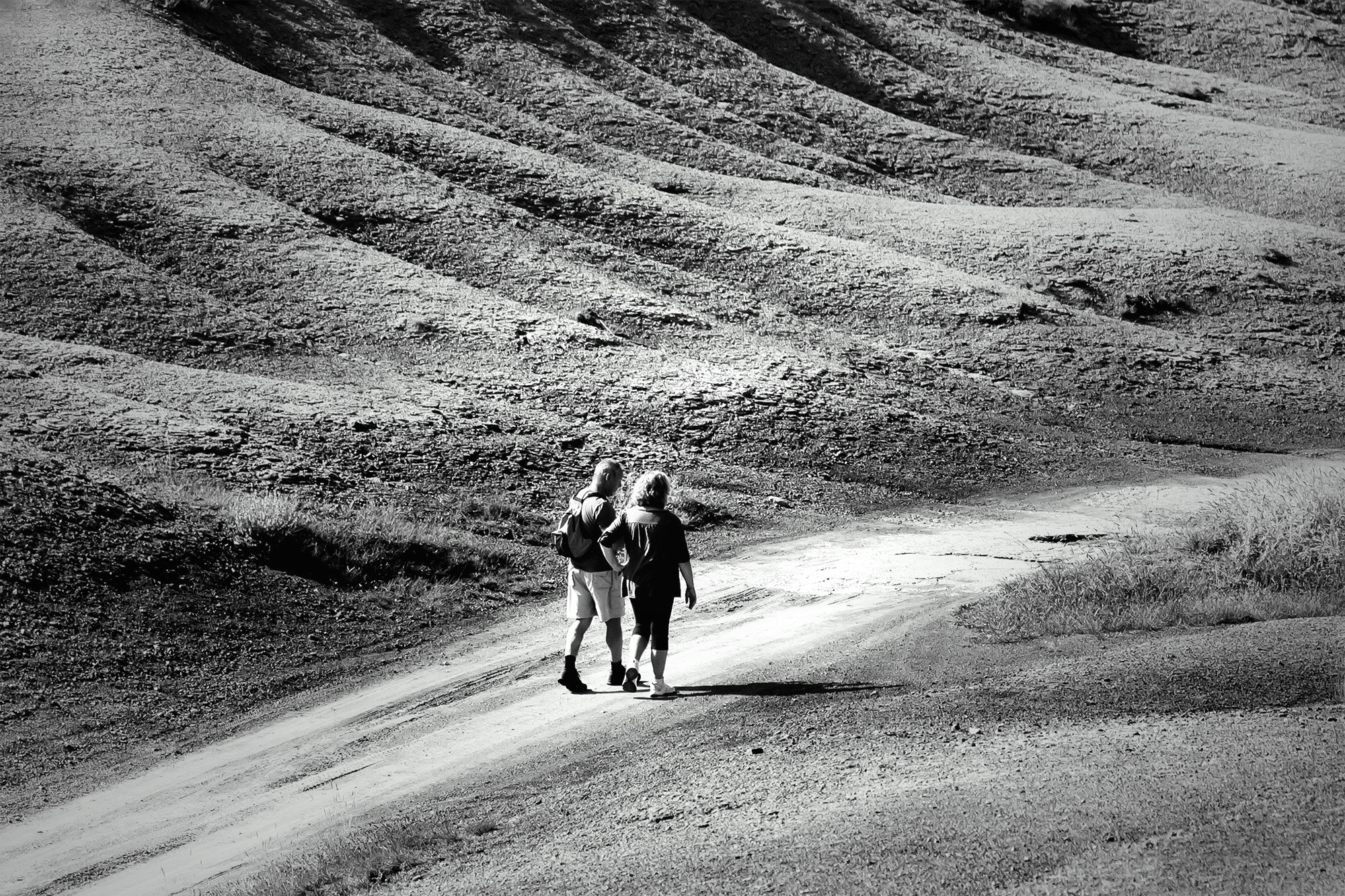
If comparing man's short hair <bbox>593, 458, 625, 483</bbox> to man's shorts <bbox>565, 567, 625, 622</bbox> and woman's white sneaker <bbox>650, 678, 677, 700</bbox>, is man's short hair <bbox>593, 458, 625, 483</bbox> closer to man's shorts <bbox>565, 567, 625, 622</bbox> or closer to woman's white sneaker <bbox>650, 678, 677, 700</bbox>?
man's shorts <bbox>565, 567, 625, 622</bbox>

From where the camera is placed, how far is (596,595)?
9.42 metres

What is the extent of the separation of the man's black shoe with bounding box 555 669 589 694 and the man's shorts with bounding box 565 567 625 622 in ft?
1.63

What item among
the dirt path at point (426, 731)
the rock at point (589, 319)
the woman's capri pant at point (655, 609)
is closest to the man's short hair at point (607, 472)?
the woman's capri pant at point (655, 609)

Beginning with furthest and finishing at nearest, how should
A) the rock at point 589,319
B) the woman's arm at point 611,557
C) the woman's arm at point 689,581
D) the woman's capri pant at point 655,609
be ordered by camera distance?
1. the rock at point 589,319
2. the woman's capri pant at point 655,609
3. the woman's arm at point 611,557
4. the woman's arm at point 689,581

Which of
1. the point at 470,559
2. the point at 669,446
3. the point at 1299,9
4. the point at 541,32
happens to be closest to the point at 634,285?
the point at 669,446

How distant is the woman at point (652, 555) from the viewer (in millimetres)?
9047

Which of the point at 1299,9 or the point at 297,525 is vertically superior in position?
the point at 1299,9

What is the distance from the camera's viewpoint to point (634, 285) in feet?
91.9

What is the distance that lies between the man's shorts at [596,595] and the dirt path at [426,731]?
700 mm

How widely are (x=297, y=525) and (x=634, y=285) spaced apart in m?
15.5

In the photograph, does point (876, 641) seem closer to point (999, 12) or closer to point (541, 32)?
point (541, 32)

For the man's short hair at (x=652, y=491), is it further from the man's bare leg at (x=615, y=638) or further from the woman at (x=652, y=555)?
the man's bare leg at (x=615, y=638)

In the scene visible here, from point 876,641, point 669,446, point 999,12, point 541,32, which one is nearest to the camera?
point 876,641

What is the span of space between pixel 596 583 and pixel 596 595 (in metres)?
0.10
